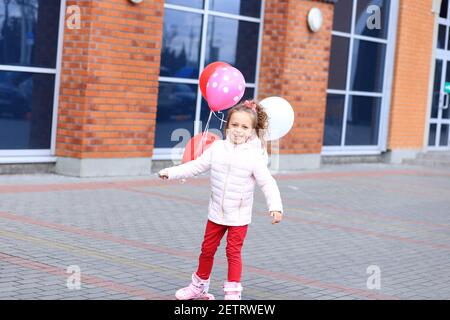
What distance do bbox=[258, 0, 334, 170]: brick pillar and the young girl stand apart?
9656 millimetres

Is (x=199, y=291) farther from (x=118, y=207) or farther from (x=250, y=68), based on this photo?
(x=250, y=68)

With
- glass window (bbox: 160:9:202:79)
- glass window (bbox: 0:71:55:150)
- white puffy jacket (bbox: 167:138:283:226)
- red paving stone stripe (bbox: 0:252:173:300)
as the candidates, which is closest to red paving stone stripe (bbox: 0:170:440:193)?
Answer: glass window (bbox: 0:71:55:150)

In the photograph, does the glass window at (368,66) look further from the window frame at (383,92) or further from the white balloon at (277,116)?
the white balloon at (277,116)

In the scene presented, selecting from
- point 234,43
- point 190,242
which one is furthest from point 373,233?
point 234,43

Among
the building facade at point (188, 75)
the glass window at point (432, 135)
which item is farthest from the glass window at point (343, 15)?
the glass window at point (432, 135)

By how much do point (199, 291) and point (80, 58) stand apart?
684 cm

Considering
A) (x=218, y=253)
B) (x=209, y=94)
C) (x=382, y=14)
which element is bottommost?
(x=218, y=253)

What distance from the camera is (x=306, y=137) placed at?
1672 centimetres

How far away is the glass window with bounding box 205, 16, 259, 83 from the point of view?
1520cm

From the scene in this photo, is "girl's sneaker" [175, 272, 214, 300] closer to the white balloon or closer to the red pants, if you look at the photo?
the red pants

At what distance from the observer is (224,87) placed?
7.12 metres

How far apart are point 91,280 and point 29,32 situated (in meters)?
6.52

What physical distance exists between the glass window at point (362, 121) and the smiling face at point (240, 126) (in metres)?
12.5

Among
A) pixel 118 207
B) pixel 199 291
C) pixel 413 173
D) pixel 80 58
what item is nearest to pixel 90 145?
pixel 80 58
